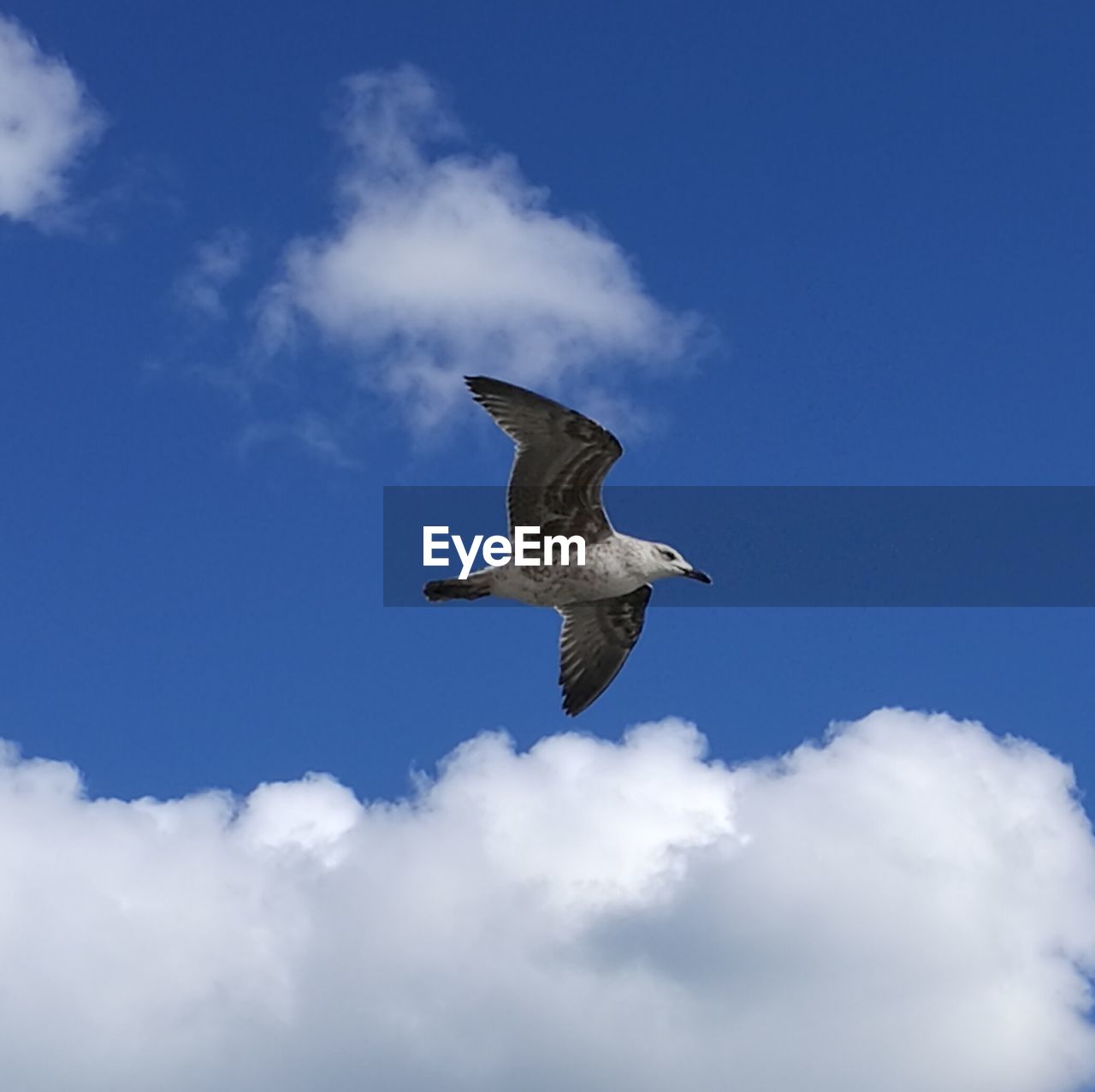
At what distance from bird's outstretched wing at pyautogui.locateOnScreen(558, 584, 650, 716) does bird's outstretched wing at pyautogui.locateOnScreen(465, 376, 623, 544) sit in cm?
346

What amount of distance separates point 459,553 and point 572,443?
10.7 feet

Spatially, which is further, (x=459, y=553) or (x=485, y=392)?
(x=459, y=553)

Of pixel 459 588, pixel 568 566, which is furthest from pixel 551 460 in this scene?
pixel 459 588

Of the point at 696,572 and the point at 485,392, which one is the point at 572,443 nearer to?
the point at 485,392

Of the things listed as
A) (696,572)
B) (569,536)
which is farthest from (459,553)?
(696,572)

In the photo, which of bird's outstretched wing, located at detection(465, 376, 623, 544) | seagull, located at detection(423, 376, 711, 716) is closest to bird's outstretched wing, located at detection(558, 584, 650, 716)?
seagull, located at detection(423, 376, 711, 716)

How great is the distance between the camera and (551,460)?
29609 mm

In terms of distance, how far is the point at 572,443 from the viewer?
29.3m

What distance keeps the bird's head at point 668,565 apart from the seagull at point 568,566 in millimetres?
16

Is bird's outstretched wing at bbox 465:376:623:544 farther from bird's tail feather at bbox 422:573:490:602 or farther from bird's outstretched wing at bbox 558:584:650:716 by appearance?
bird's outstretched wing at bbox 558:584:650:716

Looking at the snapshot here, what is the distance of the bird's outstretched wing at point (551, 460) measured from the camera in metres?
28.9

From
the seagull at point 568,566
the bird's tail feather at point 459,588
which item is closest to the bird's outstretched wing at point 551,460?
the seagull at point 568,566

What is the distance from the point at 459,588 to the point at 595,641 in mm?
4517

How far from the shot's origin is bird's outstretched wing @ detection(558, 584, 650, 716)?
34094 millimetres
